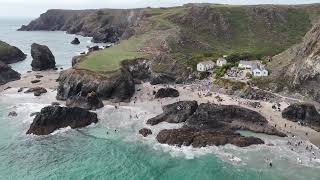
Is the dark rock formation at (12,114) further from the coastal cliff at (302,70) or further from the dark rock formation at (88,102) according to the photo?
the coastal cliff at (302,70)

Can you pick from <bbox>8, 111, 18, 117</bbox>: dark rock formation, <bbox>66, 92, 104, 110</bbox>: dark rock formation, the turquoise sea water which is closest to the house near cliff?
the turquoise sea water

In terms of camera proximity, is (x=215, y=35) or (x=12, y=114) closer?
(x=12, y=114)

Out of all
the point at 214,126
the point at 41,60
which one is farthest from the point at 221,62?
the point at 41,60

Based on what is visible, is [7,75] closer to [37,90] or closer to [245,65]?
[37,90]

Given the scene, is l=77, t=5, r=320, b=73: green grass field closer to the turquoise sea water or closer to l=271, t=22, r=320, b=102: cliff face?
l=271, t=22, r=320, b=102: cliff face

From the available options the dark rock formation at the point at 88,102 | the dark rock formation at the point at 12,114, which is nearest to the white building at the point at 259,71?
the dark rock formation at the point at 88,102

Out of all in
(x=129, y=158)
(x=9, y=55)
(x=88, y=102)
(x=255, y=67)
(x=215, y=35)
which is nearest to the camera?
(x=129, y=158)
